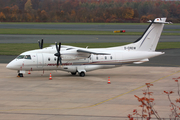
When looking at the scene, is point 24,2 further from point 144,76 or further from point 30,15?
point 144,76

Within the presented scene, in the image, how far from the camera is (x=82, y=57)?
29.8 m

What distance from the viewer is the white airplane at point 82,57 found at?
95.9 feet

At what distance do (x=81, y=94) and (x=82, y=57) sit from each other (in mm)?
7976

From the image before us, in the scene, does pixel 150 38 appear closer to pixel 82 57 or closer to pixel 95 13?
pixel 82 57

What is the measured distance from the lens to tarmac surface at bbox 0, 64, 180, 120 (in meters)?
17.4

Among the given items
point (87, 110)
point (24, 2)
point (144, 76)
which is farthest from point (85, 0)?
point (87, 110)

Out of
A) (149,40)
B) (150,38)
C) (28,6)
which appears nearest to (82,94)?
(149,40)

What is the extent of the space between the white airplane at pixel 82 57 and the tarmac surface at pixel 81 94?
1.18m

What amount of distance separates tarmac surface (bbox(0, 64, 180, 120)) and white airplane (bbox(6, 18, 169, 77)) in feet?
3.88

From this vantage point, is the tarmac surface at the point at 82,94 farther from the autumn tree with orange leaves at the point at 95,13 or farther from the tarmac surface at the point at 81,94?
the autumn tree with orange leaves at the point at 95,13

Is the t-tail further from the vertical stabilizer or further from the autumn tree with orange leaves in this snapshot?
the autumn tree with orange leaves

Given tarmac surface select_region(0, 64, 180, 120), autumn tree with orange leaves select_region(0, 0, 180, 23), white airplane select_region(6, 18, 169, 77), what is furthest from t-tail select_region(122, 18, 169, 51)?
autumn tree with orange leaves select_region(0, 0, 180, 23)

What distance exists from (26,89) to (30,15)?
139 m

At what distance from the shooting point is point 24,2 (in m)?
187
